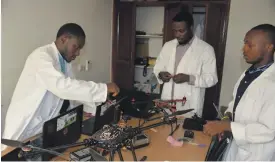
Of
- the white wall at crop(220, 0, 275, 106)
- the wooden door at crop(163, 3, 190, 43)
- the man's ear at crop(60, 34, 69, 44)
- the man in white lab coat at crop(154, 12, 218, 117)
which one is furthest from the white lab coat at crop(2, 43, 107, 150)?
the white wall at crop(220, 0, 275, 106)

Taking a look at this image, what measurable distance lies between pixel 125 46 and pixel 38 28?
5.17 ft

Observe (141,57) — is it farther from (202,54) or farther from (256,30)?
(256,30)

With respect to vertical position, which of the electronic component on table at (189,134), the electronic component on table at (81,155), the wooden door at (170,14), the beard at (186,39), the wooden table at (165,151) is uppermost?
the wooden door at (170,14)

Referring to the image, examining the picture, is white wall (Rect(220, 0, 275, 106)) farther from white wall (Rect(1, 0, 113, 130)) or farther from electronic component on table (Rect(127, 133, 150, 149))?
electronic component on table (Rect(127, 133, 150, 149))

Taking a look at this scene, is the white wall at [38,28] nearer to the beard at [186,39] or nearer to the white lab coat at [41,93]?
the white lab coat at [41,93]

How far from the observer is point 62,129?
4.75 feet

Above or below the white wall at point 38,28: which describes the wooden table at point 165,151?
below

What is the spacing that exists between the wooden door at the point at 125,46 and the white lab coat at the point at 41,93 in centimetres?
208

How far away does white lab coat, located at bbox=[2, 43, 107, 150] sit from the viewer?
5.22ft

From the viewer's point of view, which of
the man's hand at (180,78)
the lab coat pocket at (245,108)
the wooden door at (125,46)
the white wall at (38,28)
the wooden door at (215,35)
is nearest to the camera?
the lab coat pocket at (245,108)

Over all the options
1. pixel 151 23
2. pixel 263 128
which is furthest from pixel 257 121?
pixel 151 23

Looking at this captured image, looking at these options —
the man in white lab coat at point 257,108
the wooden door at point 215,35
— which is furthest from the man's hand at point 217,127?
the wooden door at point 215,35

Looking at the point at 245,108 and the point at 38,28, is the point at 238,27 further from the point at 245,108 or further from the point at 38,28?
the point at 38,28

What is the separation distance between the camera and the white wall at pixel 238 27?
10.2 ft
